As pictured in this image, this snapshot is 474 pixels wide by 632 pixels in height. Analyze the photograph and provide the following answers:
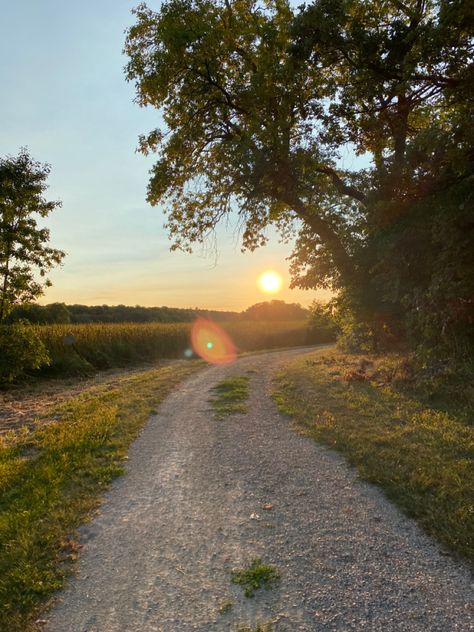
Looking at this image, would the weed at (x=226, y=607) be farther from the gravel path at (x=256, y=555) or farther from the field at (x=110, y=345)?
the field at (x=110, y=345)

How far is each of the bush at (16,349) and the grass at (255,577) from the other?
347 inches

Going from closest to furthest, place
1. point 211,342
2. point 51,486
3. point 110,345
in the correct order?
point 51,486 < point 110,345 < point 211,342

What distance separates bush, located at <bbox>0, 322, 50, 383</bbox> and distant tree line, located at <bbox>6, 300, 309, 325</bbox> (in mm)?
23754

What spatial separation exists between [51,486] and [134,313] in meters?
52.4

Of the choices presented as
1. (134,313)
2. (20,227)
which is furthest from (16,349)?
(134,313)

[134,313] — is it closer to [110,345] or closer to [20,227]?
[110,345]

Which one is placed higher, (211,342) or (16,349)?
(16,349)

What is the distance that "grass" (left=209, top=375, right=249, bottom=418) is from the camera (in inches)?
425

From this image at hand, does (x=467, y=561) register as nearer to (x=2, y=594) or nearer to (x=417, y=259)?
(x=2, y=594)

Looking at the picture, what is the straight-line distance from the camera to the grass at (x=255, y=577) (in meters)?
3.65

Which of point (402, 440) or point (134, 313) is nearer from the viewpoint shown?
point (402, 440)

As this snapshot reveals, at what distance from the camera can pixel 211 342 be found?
116 feet

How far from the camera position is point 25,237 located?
11.0 meters

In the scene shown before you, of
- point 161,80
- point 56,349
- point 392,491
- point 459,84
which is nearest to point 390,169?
point 459,84
